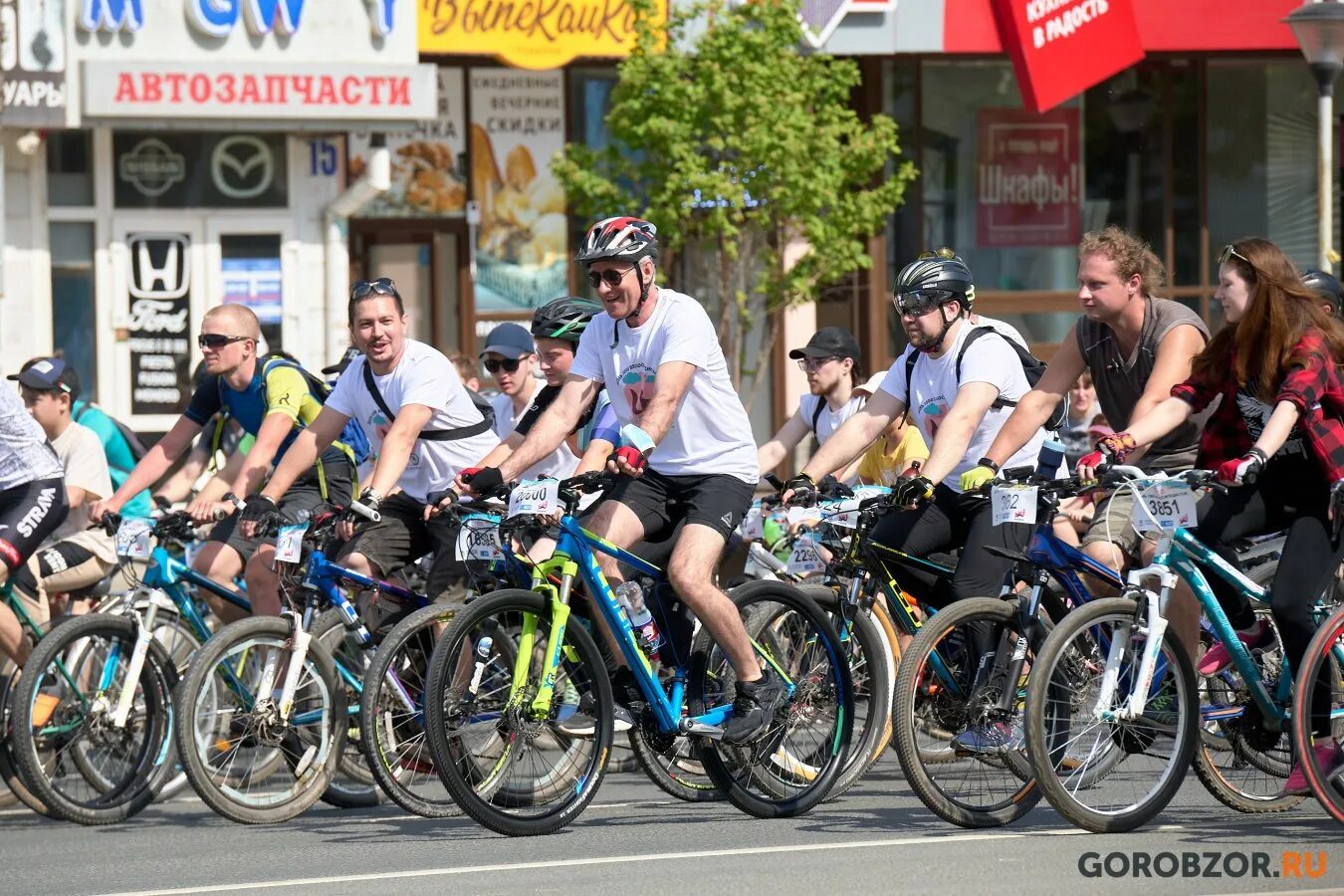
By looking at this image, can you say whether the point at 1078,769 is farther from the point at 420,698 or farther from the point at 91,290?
the point at 91,290

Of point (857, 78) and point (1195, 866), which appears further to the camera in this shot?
point (857, 78)

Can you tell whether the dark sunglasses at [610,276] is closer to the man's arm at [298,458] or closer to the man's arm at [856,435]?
the man's arm at [856,435]

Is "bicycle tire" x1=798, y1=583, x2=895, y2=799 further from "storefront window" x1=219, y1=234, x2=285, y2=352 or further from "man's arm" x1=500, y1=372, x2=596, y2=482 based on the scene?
"storefront window" x1=219, y1=234, x2=285, y2=352

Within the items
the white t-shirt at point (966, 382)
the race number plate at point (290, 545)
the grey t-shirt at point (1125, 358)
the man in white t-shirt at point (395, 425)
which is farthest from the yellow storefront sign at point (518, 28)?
the grey t-shirt at point (1125, 358)

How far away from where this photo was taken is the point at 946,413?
28.7 feet

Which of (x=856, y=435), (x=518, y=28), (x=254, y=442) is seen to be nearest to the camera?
(x=856, y=435)

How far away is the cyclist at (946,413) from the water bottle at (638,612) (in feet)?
2.76

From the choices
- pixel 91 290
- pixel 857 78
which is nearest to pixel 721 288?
pixel 857 78

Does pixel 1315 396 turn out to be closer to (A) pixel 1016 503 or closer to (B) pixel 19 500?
(A) pixel 1016 503

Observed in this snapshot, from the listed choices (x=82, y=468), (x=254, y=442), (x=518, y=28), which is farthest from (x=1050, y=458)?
(x=518, y=28)

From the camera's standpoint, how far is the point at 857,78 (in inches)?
728

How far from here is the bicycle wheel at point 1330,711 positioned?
6895 millimetres

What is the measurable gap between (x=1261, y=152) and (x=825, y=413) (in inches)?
451

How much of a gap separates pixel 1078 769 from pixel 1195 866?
545 millimetres
